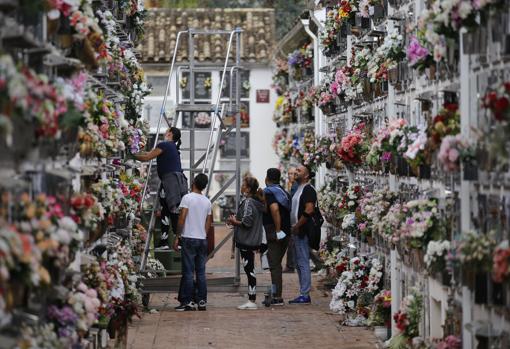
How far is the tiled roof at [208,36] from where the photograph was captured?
43.1 m

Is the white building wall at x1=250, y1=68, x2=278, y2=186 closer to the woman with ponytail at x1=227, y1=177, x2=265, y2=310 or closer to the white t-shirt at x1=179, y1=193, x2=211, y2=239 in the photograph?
the woman with ponytail at x1=227, y1=177, x2=265, y2=310

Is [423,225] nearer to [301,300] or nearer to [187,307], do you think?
[187,307]

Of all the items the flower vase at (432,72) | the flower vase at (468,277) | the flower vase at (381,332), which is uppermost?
the flower vase at (432,72)

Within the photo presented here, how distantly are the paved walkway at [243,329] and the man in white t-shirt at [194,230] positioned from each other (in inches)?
26.7

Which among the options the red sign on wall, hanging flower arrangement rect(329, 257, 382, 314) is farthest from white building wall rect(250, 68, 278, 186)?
hanging flower arrangement rect(329, 257, 382, 314)

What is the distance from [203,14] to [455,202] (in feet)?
113

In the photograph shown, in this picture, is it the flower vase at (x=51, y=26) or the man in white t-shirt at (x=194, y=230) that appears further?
the man in white t-shirt at (x=194, y=230)

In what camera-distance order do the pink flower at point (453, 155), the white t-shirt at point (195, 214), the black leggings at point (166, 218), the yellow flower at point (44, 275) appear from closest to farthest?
the yellow flower at point (44, 275) < the pink flower at point (453, 155) < the white t-shirt at point (195, 214) < the black leggings at point (166, 218)

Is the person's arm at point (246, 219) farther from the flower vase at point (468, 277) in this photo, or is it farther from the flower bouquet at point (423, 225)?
the flower vase at point (468, 277)

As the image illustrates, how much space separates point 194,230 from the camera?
1927 cm

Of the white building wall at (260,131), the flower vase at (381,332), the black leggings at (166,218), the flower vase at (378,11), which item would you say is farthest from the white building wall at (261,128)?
the flower vase at (381,332)

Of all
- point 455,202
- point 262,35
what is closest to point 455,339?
point 455,202

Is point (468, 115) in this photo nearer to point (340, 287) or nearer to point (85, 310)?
point (85, 310)

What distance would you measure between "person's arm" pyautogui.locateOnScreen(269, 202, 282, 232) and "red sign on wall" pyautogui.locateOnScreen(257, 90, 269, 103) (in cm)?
2397
